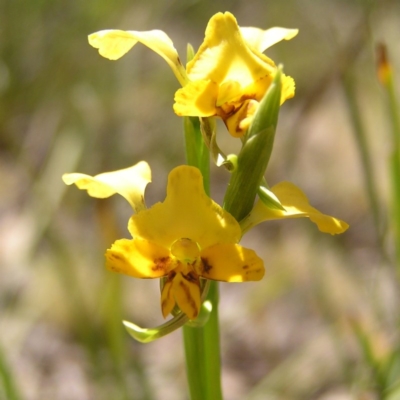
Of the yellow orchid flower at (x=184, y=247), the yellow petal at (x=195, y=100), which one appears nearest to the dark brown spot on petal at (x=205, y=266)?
the yellow orchid flower at (x=184, y=247)

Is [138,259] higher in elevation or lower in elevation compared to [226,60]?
lower

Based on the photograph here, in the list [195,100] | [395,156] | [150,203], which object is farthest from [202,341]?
[150,203]

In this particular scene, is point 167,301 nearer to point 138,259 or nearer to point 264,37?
point 138,259

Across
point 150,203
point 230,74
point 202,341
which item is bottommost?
point 150,203

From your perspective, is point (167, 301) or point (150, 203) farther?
point (150, 203)

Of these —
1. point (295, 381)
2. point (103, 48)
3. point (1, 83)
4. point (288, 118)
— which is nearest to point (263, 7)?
point (288, 118)

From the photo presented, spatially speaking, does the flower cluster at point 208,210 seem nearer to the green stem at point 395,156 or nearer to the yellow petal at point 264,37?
the yellow petal at point 264,37

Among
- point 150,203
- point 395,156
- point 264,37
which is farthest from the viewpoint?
point 150,203

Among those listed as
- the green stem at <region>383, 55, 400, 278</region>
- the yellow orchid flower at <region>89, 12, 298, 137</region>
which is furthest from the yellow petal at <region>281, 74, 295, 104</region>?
the green stem at <region>383, 55, 400, 278</region>
